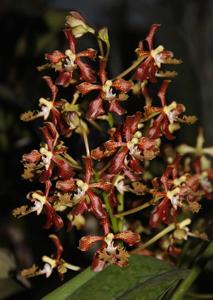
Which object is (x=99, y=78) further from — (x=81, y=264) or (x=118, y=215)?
(x=81, y=264)

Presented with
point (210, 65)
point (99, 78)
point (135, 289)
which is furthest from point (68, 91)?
point (210, 65)

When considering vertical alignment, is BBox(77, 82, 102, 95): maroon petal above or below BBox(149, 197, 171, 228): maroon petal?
above

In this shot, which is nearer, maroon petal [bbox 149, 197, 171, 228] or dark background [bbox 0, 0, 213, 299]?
maroon petal [bbox 149, 197, 171, 228]

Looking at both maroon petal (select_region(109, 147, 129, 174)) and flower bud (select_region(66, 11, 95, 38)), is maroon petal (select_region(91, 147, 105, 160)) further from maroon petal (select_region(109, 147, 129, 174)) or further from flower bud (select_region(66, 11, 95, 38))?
flower bud (select_region(66, 11, 95, 38))

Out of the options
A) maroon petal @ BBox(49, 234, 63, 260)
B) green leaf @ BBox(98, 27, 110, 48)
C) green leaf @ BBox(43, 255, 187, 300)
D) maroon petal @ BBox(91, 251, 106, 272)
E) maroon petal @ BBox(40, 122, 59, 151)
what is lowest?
green leaf @ BBox(43, 255, 187, 300)

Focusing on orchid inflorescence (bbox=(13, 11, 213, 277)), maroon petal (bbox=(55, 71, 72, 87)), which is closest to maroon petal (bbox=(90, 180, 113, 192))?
orchid inflorescence (bbox=(13, 11, 213, 277))

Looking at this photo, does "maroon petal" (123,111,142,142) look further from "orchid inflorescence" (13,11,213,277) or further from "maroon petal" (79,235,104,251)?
"maroon petal" (79,235,104,251)
